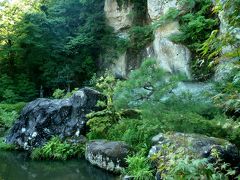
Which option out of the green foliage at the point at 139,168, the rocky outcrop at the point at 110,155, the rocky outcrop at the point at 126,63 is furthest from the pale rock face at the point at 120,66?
the green foliage at the point at 139,168

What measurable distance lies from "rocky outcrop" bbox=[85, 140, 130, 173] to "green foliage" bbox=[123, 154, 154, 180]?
1.13 ft

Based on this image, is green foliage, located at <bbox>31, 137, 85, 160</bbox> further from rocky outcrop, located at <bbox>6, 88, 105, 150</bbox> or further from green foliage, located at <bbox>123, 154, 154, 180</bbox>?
green foliage, located at <bbox>123, 154, 154, 180</bbox>

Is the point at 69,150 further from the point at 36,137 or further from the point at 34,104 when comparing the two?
the point at 34,104

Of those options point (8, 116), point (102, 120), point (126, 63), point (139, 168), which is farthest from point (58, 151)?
point (126, 63)

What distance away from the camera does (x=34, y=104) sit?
11.9 metres

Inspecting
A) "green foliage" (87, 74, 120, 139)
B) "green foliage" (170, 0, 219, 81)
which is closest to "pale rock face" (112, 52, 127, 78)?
"green foliage" (170, 0, 219, 81)

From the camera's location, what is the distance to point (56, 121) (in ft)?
36.4

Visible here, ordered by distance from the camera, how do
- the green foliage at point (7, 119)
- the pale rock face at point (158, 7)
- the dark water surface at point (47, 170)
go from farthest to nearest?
the pale rock face at point (158, 7), the green foliage at point (7, 119), the dark water surface at point (47, 170)

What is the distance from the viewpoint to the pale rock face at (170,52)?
15.3m

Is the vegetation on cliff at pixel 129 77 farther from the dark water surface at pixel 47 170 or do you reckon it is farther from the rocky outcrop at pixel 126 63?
the dark water surface at pixel 47 170

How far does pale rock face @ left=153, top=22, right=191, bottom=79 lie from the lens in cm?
1530

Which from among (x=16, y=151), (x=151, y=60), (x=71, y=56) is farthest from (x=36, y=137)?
(x=71, y=56)

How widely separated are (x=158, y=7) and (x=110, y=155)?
415 inches

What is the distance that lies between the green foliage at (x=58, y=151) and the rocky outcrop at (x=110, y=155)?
1.27 metres
